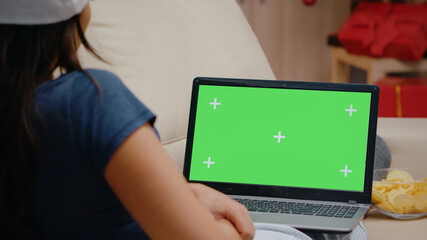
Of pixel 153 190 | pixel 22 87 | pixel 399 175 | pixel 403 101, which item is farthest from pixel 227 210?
pixel 403 101

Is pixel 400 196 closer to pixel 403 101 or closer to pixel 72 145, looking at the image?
pixel 72 145

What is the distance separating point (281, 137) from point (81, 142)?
58cm

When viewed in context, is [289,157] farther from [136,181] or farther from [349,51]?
[349,51]

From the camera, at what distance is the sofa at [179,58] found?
121cm

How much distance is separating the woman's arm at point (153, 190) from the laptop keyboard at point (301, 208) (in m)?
0.38

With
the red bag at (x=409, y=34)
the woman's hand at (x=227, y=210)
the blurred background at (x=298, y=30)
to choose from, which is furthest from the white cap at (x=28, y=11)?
the blurred background at (x=298, y=30)

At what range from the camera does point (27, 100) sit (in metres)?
0.60

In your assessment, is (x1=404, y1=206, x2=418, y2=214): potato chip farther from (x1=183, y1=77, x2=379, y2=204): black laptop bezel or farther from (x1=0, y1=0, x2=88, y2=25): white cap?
(x1=0, y1=0, x2=88, y2=25): white cap

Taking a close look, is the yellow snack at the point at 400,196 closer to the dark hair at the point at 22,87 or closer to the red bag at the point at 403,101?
the dark hair at the point at 22,87

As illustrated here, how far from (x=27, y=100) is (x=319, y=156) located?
2.07 feet

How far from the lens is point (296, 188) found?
1.07 meters

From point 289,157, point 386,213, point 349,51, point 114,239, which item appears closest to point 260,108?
point 289,157

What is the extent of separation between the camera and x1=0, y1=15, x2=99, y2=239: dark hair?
607 millimetres

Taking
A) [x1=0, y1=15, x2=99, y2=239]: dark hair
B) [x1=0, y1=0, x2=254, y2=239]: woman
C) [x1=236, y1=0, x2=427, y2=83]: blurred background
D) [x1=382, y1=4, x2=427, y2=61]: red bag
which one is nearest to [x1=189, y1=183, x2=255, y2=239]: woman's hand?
[x1=0, y1=0, x2=254, y2=239]: woman
